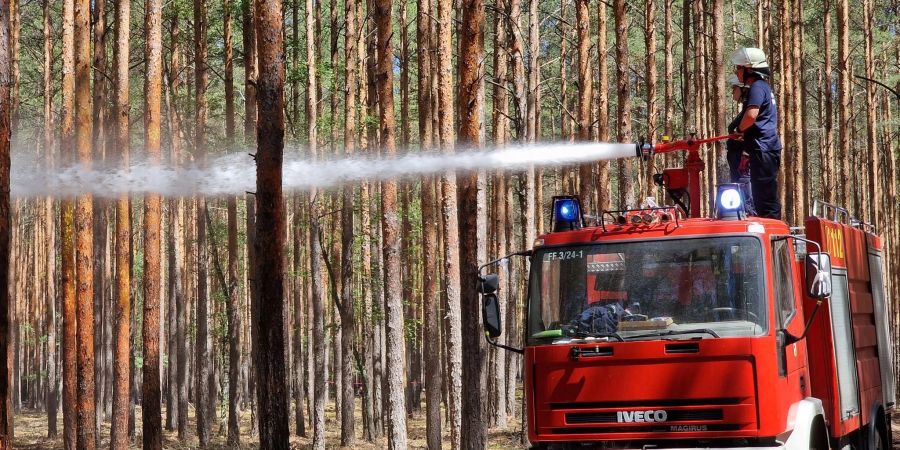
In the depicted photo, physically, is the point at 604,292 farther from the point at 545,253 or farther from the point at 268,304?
the point at 268,304

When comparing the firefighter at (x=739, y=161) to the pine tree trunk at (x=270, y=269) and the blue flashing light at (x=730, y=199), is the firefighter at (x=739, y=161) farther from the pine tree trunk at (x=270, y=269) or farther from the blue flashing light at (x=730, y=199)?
the pine tree trunk at (x=270, y=269)

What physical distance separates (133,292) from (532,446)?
3145cm

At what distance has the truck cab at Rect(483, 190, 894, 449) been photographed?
7.68 m

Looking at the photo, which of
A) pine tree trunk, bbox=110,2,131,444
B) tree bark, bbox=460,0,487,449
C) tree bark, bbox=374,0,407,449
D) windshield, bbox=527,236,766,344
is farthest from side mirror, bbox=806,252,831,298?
pine tree trunk, bbox=110,2,131,444

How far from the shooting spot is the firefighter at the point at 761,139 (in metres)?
9.48

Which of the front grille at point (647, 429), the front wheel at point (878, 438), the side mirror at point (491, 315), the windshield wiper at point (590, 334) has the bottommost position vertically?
the front wheel at point (878, 438)

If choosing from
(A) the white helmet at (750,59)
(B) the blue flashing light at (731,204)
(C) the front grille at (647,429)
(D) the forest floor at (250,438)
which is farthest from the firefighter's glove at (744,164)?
(D) the forest floor at (250,438)

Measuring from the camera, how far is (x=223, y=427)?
110 feet

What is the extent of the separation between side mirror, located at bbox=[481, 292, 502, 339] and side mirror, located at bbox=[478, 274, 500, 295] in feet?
0.10

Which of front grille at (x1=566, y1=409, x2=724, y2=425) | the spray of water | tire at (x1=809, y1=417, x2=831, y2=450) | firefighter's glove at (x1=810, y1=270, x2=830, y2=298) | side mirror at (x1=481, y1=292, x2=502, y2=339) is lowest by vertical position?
tire at (x1=809, y1=417, x2=831, y2=450)

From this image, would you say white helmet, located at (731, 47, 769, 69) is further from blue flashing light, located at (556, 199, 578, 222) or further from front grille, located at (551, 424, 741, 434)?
front grille, located at (551, 424, 741, 434)

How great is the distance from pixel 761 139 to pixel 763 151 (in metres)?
0.13

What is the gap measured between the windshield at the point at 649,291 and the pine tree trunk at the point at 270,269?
4580mm

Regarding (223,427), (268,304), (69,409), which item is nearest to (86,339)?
(69,409)
